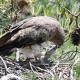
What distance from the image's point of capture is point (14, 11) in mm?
6891

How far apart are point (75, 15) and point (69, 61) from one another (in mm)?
764

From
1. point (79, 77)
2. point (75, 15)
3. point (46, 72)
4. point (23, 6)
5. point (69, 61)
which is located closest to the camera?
point (79, 77)

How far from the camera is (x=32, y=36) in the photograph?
6461mm

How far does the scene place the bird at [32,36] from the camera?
6.29 m

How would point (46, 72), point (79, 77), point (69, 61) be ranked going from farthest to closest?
point (69, 61) → point (46, 72) → point (79, 77)

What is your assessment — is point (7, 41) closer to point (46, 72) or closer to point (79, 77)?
point (46, 72)

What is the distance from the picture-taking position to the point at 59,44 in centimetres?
682

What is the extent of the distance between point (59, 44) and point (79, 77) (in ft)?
8.49

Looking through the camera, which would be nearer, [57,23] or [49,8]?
[49,8]

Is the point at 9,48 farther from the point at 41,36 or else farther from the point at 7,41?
the point at 41,36

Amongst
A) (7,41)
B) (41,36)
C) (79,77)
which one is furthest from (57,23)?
(79,77)

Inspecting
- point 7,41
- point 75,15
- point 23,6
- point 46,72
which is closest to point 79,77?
point 46,72

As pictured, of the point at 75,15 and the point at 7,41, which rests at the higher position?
the point at 75,15

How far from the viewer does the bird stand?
6.29 m
